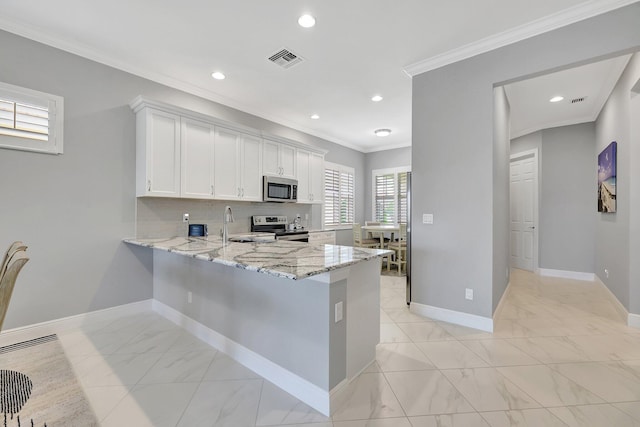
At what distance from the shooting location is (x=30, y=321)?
2.60m

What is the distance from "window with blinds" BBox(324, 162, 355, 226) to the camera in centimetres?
623

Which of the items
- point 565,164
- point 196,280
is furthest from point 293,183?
point 565,164

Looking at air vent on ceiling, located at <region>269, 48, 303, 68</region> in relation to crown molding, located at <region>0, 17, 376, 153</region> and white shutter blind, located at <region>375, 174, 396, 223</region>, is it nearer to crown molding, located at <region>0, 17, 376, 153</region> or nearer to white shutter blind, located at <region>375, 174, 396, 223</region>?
crown molding, located at <region>0, 17, 376, 153</region>

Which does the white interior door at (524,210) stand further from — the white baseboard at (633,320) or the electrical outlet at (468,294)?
the electrical outlet at (468,294)

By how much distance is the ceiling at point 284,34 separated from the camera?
2.33 m

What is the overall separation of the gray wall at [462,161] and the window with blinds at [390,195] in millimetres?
3405

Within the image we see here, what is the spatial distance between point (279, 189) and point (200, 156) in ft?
4.57

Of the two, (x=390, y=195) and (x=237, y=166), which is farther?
(x=390, y=195)

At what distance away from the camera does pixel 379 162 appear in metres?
7.10

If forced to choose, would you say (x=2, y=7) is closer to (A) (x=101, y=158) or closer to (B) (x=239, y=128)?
(A) (x=101, y=158)

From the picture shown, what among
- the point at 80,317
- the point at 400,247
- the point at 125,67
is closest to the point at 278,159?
the point at 125,67

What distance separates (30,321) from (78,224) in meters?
0.97

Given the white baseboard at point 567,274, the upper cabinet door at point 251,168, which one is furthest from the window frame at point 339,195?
the white baseboard at point 567,274

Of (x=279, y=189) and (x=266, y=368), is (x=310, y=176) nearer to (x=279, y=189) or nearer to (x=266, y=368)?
(x=279, y=189)
